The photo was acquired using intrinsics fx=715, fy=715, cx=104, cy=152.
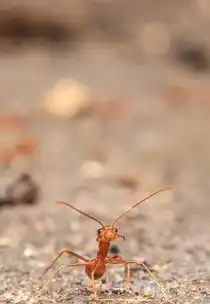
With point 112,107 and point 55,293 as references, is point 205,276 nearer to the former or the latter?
point 55,293

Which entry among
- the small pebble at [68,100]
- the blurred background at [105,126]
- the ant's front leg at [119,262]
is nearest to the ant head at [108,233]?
the ant's front leg at [119,262]

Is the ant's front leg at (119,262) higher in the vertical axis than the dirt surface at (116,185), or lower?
lower

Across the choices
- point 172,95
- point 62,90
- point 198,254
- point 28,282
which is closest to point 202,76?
point 172,95

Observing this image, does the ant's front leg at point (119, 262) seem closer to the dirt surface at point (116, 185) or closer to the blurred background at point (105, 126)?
the dirt surface at point (116, 185)

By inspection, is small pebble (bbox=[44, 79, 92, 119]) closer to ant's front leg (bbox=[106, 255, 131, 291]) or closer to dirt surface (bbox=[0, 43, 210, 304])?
dirt surface (bbox=[0, 43, 210, 304])

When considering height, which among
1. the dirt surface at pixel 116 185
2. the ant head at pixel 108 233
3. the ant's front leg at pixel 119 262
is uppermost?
the dirt surface at pixel 116 185

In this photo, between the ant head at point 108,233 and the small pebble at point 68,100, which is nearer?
the ant head at point 108,233

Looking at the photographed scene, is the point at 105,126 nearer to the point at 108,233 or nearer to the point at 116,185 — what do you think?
the point at 116,185
